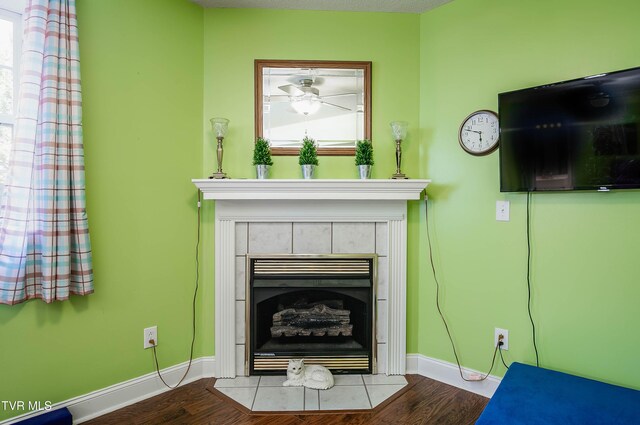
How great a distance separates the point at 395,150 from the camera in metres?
2.27

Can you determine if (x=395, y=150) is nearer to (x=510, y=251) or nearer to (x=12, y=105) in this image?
(x=510, y=251)

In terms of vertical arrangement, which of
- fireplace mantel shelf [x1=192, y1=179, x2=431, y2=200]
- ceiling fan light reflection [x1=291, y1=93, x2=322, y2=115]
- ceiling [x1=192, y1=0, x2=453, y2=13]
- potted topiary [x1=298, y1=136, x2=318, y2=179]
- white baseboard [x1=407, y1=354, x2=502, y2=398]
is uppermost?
ceiling [x1=192, y1=0, x2=453, y2=13]

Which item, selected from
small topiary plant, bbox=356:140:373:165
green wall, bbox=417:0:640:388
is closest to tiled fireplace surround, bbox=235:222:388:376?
green wall, bbox=417:0:640:388

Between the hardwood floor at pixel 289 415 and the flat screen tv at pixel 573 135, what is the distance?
1294 mm

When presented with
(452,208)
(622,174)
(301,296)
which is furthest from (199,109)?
(622,174)

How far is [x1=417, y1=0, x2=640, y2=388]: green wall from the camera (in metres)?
1.63

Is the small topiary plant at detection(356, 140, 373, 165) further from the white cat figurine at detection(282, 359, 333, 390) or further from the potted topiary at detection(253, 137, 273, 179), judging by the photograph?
the white cat figurine at detection(282, 359, 333, 390)

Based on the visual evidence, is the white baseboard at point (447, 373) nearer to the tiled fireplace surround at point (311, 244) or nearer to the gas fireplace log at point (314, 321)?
the tiled fireplace surround at point (311, 244)

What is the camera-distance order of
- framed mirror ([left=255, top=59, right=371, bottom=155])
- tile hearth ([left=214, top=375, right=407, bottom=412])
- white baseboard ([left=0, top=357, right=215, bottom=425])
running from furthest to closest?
1. framed mirror ([left=255, top=59, right=371, bottom=155])
2. tile hearth ([left=214, top=375, right=407, bottom=412])
3. white baseboard ([left=0, top=357, right=215, bottom=425])

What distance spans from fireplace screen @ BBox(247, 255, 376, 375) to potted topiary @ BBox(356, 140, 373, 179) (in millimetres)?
578

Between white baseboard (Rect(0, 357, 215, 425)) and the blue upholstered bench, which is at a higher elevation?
the blue upholstered bench

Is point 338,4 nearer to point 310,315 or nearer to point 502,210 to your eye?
point 502,210

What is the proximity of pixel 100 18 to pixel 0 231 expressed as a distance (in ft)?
4.00

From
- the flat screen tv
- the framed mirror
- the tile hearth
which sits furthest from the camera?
the framed mirror
